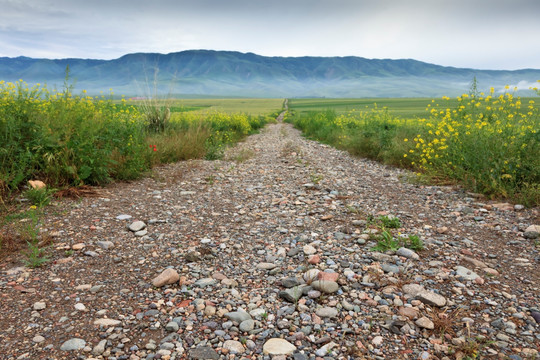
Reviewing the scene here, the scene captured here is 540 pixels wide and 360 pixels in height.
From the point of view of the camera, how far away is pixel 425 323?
3.13m

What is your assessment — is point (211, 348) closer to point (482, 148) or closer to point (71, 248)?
point (71, 248)

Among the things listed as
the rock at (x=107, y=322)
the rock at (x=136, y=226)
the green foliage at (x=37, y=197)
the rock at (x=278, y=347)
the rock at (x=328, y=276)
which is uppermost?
the green foliage at (x=37, y=197)

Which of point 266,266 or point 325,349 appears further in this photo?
point 266,266

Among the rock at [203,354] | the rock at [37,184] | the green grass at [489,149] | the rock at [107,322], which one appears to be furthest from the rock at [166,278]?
the green grass at [489,149]

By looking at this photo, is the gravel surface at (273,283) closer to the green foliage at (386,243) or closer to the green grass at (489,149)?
the green foliage at (386,243)

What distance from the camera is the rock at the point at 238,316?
327cm

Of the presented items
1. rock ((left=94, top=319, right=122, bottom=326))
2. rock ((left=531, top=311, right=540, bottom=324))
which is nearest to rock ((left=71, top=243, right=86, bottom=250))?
rock ((left=94, top=319, right=122, bottom=326))

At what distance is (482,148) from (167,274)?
716 cm

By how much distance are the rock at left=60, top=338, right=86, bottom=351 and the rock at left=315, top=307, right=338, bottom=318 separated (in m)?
2.11

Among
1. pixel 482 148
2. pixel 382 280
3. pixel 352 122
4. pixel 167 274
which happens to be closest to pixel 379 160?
pixel 482 148

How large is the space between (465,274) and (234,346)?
9.33ft

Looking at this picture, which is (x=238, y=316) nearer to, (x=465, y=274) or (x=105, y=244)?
(x=105, y=244)

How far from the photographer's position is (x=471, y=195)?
7.38 meters

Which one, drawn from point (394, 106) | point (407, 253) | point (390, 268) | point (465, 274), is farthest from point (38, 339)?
point (394, 106)
